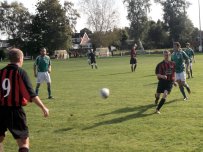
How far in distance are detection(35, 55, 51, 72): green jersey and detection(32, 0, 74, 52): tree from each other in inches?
2742

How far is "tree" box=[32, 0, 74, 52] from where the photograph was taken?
279 ft

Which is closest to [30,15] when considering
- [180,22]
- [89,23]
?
[89,23]

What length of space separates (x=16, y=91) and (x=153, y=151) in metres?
2.96

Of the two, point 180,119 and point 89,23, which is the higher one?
point 89,23

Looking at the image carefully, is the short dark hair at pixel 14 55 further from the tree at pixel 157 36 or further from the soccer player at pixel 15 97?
the tree at pixel 157 36

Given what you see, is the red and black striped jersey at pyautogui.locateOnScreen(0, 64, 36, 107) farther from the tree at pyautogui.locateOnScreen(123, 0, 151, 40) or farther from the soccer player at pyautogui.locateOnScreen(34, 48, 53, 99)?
the tree at pyautogui.locateOnScreen(123, 0, 151, 40)

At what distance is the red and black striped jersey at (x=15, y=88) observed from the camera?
6238 mm

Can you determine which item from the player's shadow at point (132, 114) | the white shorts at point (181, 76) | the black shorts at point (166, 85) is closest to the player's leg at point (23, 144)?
the player's shadow at point (132, 114)

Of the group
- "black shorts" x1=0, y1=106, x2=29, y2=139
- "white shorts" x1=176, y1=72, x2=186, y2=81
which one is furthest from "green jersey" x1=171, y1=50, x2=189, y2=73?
"black shorts" x1=0, y1=106, x2=29, y2=139

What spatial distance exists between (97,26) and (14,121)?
289 feet

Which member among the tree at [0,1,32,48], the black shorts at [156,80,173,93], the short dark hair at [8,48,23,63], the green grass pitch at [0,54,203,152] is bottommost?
the green grass pitch at [0,54,203,152]

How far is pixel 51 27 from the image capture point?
8506 cm

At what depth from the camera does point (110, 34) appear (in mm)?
93188

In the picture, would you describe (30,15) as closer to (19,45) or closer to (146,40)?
(19,45)
